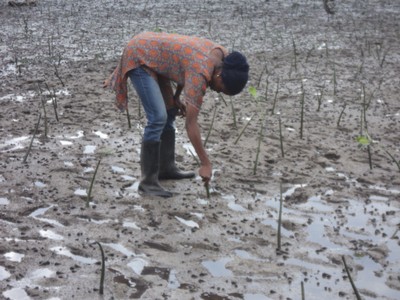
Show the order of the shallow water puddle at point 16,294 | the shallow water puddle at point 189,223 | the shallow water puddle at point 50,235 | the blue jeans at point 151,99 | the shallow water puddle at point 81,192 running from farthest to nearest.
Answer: the shallow water puddle at point 81,192, the blue jeans at point 151,99, the shallow water puddle at point 189,223, the shallow water puddle at point 50,235, the shallow water puddle at point 16,294

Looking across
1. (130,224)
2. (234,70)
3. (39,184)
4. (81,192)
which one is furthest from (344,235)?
(39,184)

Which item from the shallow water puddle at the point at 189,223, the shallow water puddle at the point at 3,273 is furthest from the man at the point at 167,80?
the shallow water puddle at the point at 3,273

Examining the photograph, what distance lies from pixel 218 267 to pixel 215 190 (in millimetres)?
1116

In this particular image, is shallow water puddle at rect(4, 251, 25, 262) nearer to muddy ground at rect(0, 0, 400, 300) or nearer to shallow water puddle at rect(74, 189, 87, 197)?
muddy ground at rect(0, 0, 400, 300)

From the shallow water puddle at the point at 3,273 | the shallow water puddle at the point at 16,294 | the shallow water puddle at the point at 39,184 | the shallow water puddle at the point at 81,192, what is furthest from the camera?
the shallow water puddle at the point at 39,184

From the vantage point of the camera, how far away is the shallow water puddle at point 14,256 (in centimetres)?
343

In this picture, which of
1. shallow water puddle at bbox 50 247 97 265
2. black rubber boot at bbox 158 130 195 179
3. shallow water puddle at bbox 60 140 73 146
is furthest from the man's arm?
shallow water puddle at bbox 60 140 73 146

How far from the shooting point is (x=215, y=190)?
458 centimetres

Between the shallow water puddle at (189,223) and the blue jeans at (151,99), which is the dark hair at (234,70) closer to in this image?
the blue jeans at (151,99)

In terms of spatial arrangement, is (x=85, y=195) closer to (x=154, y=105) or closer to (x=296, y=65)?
(x=154, y=105)

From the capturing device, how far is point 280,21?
38.1 ft

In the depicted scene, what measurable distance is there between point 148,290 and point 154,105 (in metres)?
1.42

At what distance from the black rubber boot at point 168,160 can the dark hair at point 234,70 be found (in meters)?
1.01

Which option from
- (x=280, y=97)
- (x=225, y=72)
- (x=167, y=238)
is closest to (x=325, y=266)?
(x=167, y=238)
